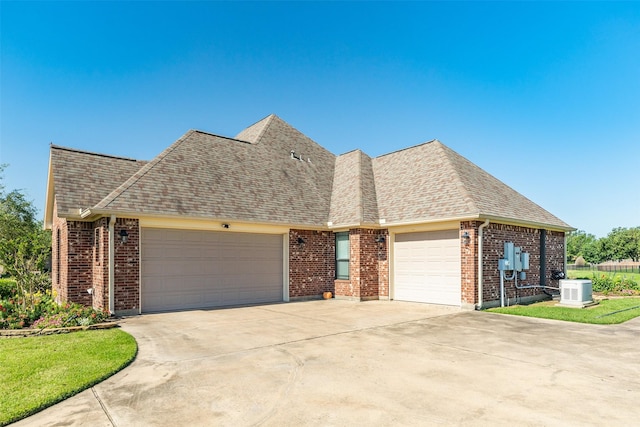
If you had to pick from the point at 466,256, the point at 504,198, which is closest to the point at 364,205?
the point at 466,256

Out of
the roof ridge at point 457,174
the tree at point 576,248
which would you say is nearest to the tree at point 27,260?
the roof ridge at point 457,174

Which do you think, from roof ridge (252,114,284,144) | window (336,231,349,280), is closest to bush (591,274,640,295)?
window (336,231,349,280)

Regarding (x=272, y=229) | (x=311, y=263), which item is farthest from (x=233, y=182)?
(x=311, y=263)

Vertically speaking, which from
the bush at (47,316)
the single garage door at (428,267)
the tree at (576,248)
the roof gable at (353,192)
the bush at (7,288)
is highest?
the roof gable at (353,192)

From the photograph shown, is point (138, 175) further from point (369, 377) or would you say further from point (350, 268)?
point (369, 377)

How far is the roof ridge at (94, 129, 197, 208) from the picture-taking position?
35.5ft

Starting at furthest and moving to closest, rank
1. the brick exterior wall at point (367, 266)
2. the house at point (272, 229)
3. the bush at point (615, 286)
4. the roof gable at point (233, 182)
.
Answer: the bush at point (615, 286) → the brick exterior wall at point (367, 266) → the roof gable at point (233, 182) → the house at point (272, 229)

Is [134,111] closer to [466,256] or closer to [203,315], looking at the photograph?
[203,315]

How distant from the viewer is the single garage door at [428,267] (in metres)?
12.4

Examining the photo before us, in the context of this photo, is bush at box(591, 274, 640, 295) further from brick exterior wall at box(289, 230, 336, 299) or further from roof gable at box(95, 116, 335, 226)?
roof gable at box(95, 116, 335, 226)

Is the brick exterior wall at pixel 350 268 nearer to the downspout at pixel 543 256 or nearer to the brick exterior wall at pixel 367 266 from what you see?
the brick exterior wall at pixel 367 266

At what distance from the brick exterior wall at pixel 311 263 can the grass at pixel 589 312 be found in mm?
6394

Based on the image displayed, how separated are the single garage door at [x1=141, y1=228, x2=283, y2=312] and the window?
2471mm

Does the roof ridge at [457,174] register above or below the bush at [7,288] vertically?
above
